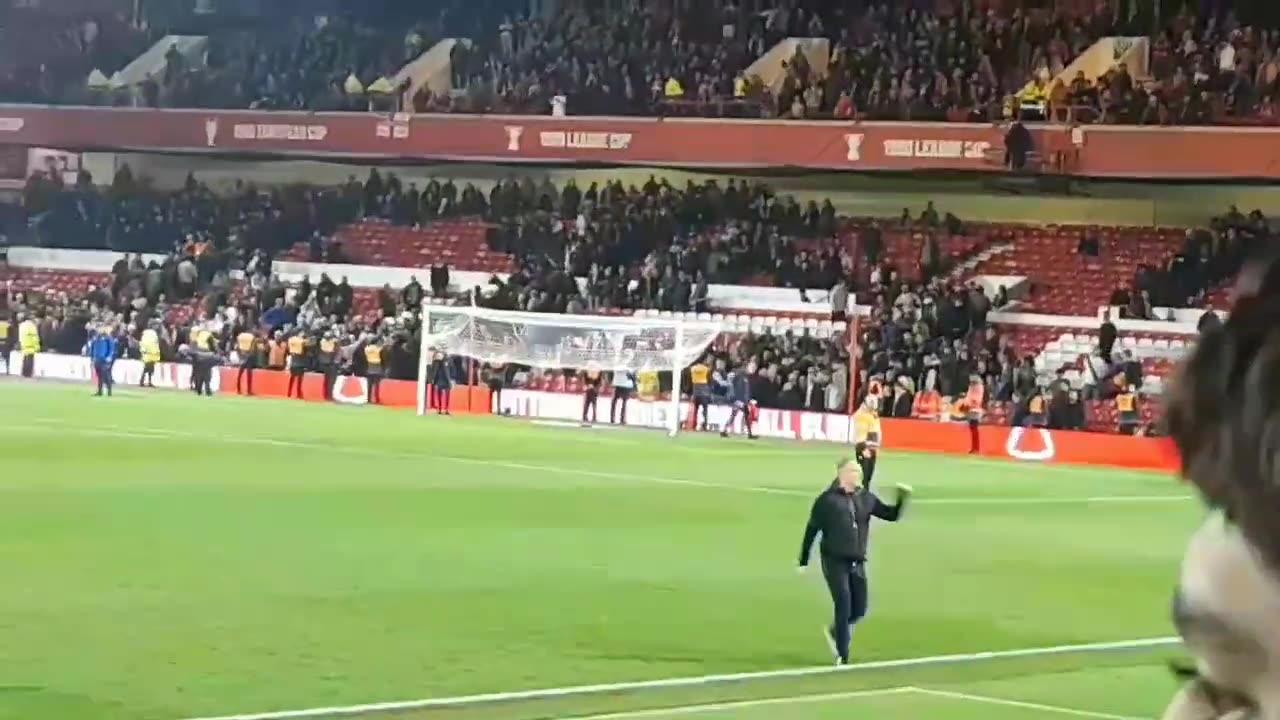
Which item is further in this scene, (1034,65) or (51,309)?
(51,309)

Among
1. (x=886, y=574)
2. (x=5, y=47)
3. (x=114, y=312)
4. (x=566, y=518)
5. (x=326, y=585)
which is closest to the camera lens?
(x=326, y=585)

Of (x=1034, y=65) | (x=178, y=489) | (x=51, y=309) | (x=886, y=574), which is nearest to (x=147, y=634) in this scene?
(x=886, y=574)

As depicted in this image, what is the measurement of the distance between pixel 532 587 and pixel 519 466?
1109 centimetres

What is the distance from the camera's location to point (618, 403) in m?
38.7

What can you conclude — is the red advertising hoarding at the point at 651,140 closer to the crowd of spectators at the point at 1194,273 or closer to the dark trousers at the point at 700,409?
the crowd of spectators at the point at 1194,273

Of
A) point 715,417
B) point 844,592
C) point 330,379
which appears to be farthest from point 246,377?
point 844,592

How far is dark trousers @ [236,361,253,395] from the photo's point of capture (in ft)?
141

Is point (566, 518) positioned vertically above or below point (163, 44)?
below

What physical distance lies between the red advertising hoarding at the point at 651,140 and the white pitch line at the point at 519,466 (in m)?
11.0

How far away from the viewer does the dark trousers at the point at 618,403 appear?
38500 mm

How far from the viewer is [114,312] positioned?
4581 cm

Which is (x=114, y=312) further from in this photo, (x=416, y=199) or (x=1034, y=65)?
(x=1034, y=65)

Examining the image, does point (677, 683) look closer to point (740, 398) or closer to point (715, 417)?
point (740, 398)

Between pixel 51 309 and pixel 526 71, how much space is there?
35.8 ft
